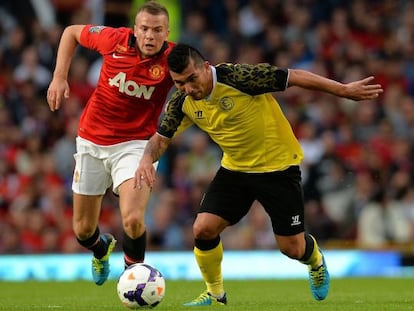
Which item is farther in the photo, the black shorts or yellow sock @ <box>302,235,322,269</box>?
yellow sock @ <box>302,235,322,269</box>

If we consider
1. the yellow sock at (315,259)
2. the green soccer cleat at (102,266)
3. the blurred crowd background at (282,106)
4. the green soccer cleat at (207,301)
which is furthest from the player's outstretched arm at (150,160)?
the blurred crowd background at (282,106)

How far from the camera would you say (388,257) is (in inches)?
647

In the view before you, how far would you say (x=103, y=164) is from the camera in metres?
10.7

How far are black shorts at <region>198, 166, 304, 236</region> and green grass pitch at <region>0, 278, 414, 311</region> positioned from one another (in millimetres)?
721

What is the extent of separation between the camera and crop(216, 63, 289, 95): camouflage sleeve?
9281mm

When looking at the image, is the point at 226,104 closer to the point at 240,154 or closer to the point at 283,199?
the point at 240,154

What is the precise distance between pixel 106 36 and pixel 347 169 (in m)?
7.18

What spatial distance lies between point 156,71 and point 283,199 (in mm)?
1625

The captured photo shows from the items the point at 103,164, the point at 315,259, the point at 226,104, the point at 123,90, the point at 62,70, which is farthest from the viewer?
the point at 103,164

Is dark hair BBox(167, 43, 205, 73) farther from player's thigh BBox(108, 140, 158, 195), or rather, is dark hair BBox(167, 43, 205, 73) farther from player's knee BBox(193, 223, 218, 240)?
player's thigh BBox(108, 140, 158, 195)

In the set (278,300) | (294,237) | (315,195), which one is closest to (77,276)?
(315,195)

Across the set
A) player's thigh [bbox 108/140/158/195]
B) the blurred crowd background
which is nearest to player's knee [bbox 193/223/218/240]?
player's thigh [bbox 108/140/158/195]

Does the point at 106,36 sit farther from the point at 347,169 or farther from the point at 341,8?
the point at 341,8

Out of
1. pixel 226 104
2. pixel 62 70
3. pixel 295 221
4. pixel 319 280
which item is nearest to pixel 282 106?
pixel 319 280
